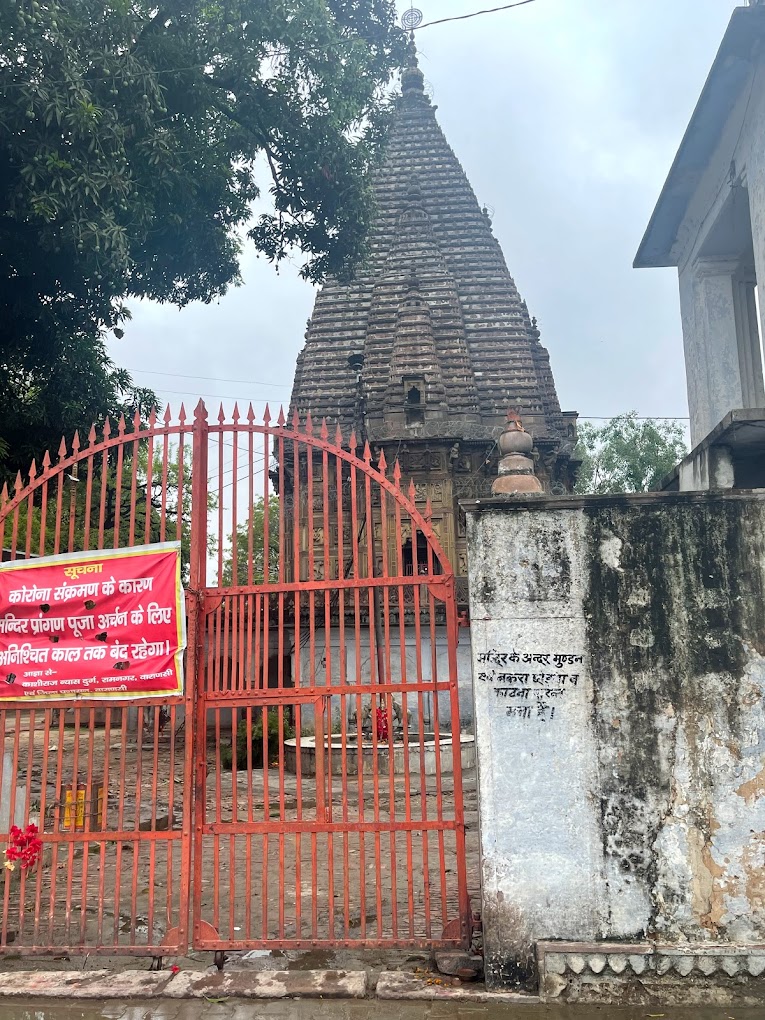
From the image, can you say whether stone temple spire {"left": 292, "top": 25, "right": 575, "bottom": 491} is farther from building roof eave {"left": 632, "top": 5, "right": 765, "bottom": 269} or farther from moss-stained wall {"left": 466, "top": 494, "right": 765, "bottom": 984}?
moss-stained wall {"left": 466, "top": 494, "right": 765, "bottom": 984}

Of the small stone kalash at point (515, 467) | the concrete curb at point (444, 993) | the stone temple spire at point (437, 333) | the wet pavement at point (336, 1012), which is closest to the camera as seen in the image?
the wet pavement at point (336, 1012)

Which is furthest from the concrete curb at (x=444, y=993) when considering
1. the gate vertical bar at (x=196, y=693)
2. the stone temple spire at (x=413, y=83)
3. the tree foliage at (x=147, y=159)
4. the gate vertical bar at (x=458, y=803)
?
the stone temple spire at (x=413, y=83)

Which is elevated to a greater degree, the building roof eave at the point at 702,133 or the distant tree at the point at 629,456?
the distant tree at the point at 629,456

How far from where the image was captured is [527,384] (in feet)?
73.8

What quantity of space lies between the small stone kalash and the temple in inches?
567

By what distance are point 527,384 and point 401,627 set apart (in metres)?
19.0

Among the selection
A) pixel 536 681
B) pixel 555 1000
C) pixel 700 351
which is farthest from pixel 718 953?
pixel 700 351

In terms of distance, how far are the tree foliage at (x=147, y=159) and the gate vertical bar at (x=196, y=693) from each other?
2.81m

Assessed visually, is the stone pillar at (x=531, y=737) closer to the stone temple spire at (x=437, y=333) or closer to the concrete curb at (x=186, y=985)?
the concrete curb at (x=186, y=985)

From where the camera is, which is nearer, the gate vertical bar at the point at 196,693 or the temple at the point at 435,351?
the gate vertical bar at the point at 196,693

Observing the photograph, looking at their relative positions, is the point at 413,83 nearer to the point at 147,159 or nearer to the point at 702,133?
the point at 147,159

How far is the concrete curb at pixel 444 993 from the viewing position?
4.06 m

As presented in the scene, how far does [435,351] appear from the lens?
2247cm

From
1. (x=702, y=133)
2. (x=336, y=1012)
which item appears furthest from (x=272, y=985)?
(x=702, y=133)
